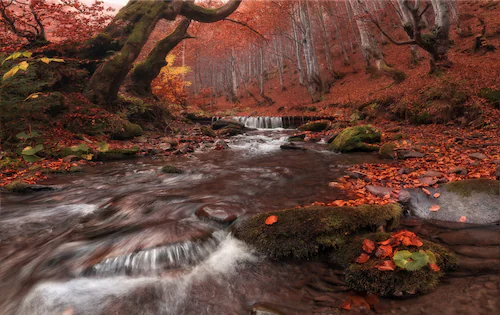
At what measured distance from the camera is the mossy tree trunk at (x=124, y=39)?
34.2 ft

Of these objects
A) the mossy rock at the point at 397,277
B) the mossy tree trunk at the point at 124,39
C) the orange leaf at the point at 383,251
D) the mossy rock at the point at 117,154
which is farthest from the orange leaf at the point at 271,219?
the mossy tree trunk at the point at 124,39

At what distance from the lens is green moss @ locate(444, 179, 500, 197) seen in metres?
3.34

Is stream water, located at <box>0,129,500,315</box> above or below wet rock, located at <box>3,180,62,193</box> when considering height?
below

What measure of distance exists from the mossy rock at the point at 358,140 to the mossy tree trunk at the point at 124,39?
29.9 ft

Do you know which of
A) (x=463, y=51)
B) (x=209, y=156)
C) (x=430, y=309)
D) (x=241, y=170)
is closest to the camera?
(x=430, y=309)

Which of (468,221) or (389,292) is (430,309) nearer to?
(389,292)

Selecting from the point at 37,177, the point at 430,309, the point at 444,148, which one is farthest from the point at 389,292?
the point at 37,177

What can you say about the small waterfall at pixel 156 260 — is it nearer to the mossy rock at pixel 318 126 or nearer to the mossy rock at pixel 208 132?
the mossy rock at pixel 208 132

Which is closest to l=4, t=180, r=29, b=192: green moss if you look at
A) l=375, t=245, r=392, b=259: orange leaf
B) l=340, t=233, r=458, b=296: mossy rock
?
l=340, t=233, r=458, b=296: mossy rock

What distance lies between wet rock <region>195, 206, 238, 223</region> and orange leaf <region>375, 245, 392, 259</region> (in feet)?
6.24

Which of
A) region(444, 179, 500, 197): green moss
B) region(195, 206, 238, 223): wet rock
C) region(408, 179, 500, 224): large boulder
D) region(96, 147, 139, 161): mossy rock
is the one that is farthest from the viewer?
region(96, 147, 139, 161): mossy rock

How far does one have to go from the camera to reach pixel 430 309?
6.21 feet

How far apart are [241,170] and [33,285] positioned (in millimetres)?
4859

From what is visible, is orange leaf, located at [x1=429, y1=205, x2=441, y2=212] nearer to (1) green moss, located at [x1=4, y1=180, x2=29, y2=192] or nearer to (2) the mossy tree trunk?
(1) green moss, located at [x1=4, y1=180, x2=29, y2=192]
